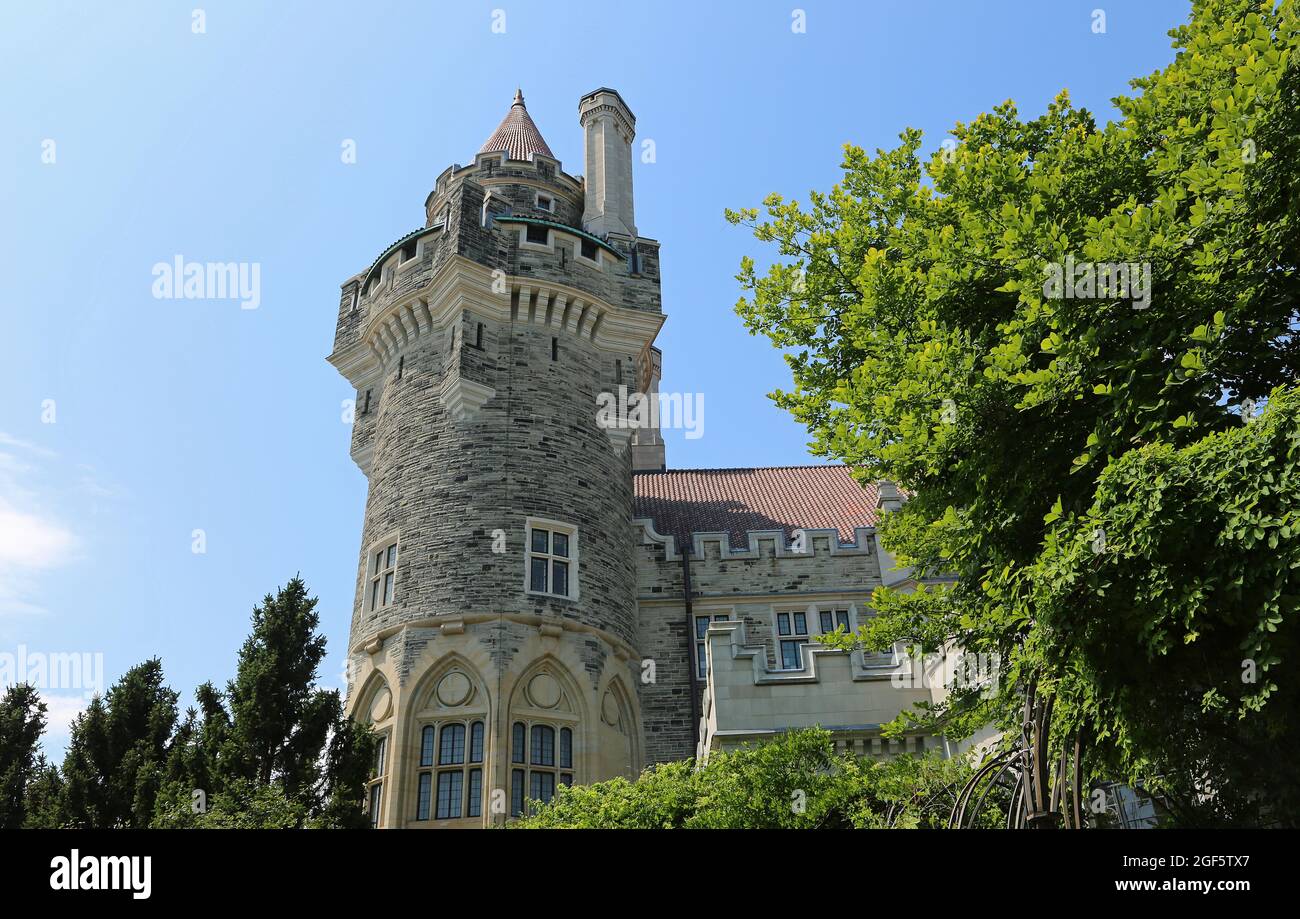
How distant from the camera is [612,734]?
18797 millimetres

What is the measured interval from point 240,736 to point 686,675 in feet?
32.4

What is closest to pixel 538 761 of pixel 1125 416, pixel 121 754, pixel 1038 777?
pixel 121 754

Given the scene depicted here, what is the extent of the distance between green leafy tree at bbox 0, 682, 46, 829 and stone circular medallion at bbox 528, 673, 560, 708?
10.1 m

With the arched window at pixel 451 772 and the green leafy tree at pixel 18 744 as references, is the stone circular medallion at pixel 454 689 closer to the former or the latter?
the arched window at pixel 451 772

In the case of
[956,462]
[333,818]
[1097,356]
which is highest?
[1097,356]

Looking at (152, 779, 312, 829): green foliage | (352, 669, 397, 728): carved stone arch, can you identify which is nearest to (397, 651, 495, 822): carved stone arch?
(352, 669, 397, 728): carved stone arch

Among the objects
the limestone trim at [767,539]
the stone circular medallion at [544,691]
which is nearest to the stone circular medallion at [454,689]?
the stone circular medallion at [544,691]

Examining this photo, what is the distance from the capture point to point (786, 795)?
12125 mm

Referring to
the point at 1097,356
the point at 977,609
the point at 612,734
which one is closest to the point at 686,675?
the point at 612,734

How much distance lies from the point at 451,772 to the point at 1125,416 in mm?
13617

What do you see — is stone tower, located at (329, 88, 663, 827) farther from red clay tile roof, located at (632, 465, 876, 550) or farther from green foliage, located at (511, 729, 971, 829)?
green foliage, located at (511, 729, 971, 829)

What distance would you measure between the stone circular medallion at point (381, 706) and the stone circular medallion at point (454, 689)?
0.98m

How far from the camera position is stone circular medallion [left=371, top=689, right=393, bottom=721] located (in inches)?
703
